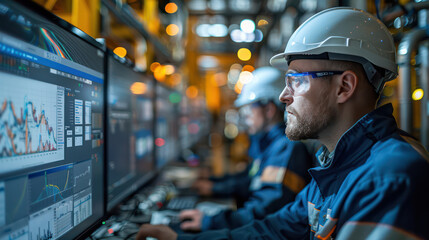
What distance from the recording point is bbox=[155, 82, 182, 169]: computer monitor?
248cm

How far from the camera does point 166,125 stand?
2.88m

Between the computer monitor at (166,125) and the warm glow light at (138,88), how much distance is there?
0.37m

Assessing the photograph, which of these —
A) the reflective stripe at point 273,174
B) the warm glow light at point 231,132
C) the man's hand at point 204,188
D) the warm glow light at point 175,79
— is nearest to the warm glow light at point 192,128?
the warm glow light at point 175,79

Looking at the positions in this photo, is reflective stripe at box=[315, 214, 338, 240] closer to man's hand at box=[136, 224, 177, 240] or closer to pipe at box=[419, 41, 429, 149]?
man's hand at box=[136, 224, 177, 240]

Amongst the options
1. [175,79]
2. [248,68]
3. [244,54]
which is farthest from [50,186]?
[248,68]

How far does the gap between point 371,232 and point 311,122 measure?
0.48 metres

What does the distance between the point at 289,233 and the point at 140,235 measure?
72cm

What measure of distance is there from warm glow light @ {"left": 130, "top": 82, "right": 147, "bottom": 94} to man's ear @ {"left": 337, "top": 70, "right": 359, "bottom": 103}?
3.89ft

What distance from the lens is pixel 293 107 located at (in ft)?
3.89

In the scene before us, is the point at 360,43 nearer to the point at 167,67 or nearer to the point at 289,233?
the point at 289,233

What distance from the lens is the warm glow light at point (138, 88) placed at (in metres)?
1.73

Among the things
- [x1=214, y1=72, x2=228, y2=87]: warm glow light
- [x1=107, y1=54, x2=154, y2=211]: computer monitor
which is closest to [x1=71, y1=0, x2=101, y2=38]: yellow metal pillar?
[x1=107, y1=54, x2=154, y2=211]: computer monitor

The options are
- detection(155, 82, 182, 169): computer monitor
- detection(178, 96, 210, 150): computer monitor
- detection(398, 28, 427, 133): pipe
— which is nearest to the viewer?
detection(398, 28, 427, 133): pipe

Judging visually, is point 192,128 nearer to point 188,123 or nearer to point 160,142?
point 188,123
